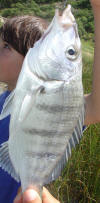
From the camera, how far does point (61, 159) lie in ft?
3.98

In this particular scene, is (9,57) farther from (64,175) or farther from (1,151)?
(64,175)

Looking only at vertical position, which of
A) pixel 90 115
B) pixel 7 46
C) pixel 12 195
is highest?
pixel 7 46

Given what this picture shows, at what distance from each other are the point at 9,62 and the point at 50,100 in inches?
34.5

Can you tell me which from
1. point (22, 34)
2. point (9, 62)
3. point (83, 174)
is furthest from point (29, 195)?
point (83, 174)

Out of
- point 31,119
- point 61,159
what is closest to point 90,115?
point 61,159

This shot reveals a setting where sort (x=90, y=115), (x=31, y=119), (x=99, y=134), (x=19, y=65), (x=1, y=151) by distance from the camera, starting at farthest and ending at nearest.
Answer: (x=99, y=134) < (x=19, y=65) < (x=90, y=115) < (x=1, y=151) < (x=31, y=119)

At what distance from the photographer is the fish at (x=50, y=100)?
111cm

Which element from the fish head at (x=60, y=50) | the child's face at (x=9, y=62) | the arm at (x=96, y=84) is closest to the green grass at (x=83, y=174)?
the arm at (x=96, y=84)

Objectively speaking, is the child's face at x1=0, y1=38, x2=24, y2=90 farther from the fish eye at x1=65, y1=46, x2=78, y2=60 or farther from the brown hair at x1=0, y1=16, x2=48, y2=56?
the fish eye at x1=65, y1=46, x2=78, y2=60

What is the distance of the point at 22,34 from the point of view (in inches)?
77.2

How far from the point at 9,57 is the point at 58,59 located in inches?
31.4

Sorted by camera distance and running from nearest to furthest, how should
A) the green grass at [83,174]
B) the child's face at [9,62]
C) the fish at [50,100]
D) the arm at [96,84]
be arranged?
1. the fish at [50,100]
2. the arm at [96,84]
3. the child's face at [9,62]
4. the green grass at [83,174]

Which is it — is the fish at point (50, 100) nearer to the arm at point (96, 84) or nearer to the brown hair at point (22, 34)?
the arm at point (96, 84)

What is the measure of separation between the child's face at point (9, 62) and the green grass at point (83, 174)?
1367mm
